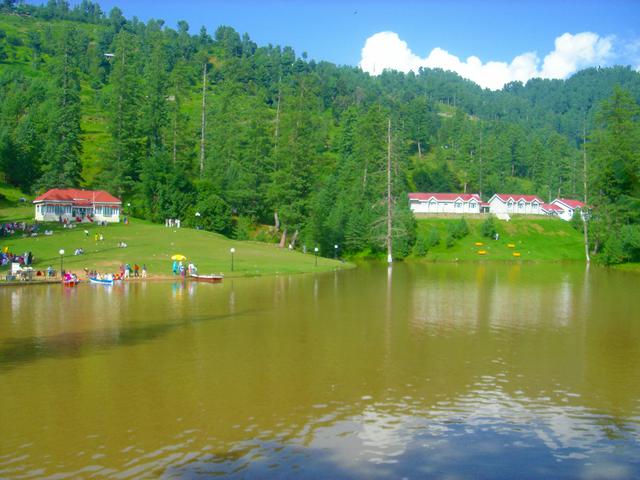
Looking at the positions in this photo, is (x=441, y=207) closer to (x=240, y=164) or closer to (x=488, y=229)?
(x=488, y=229)

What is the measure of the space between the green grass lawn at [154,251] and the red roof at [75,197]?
16.7ft

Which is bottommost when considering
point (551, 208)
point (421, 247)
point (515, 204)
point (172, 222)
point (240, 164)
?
point (421, 247)

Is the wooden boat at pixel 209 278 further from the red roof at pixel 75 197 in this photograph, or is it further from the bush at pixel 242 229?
the bush at pixel 242 229

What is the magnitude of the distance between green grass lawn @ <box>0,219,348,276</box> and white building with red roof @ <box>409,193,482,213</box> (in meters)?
53.9

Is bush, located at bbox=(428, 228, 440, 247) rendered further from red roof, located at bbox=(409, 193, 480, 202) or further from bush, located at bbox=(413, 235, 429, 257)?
red roof, located at bbox=(409, 193, 480, 202)

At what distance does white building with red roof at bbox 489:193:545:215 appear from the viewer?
130875 millimetres

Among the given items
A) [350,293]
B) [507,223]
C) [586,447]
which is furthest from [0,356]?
[507,223]

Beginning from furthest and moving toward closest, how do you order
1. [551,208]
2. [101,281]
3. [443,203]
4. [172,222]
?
[551,208] < [443,203] < [172,222] < [101,281]

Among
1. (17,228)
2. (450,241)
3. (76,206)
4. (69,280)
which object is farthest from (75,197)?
(450,241)

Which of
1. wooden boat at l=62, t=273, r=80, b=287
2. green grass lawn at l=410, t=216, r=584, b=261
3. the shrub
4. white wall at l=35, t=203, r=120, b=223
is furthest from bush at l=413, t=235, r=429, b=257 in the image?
wooden boat at l=62, t=273, r=80, b=287

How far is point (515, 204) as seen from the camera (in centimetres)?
13138

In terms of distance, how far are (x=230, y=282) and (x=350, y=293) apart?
37.2 ft

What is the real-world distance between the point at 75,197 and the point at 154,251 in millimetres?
24443

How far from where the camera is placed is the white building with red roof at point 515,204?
130875 millimetres
